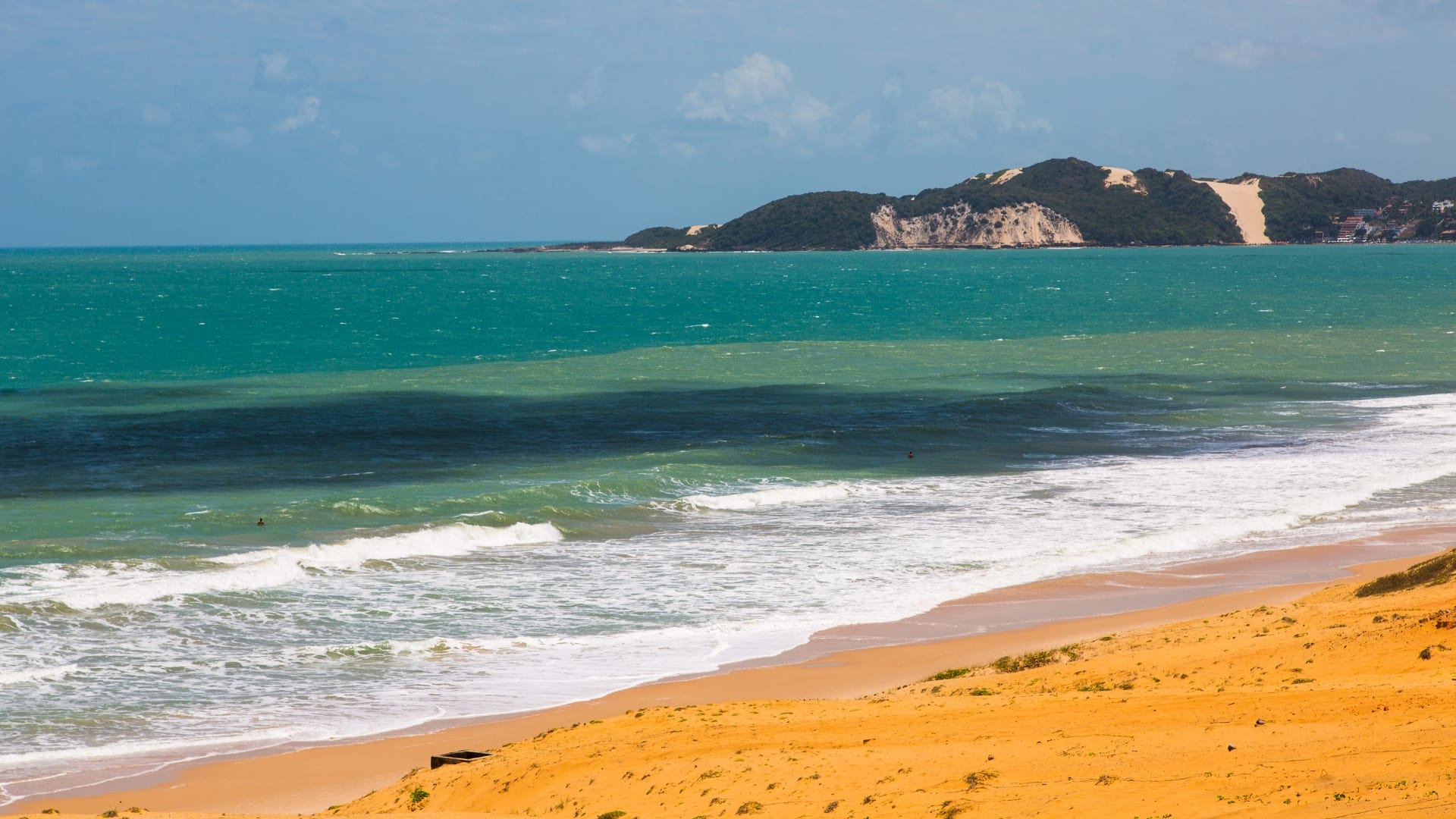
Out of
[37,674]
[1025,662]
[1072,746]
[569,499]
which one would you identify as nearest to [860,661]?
[1025,662]

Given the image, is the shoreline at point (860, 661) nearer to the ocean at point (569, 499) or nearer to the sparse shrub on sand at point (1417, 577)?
the ocean at point (569, 499)

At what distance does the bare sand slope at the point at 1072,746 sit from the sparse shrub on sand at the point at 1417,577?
1.77 m

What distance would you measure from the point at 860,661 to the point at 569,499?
11.7 m

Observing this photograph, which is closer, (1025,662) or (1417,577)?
(1025,662)

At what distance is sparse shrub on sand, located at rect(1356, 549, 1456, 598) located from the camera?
15451 mm

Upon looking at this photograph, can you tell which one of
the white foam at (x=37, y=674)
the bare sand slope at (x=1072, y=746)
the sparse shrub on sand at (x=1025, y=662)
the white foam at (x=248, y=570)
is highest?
the bare sand slope at (x=1072, y=746)

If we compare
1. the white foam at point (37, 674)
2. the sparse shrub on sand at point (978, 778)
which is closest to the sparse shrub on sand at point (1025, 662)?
the sparse shrub on sand at point (978, 778)

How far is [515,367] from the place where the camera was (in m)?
55.8

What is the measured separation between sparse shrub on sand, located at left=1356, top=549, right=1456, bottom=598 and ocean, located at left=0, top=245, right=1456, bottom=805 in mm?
5686

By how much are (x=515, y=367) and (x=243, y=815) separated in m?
46.2

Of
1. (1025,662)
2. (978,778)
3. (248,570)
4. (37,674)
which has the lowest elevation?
(37,674)

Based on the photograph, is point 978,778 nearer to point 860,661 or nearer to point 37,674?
point 860,661

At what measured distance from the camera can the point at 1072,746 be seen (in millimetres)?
9703

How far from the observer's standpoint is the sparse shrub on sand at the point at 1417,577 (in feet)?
50.7
